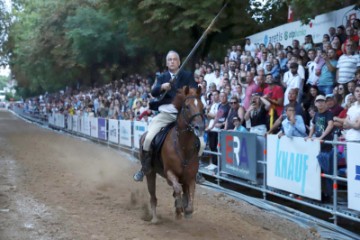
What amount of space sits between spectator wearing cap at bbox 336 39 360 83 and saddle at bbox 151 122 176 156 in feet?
17.5

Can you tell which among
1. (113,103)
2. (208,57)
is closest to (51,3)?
(113,103)

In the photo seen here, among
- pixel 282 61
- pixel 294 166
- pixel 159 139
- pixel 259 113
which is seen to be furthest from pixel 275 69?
pixel 159 139

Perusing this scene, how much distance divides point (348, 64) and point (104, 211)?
6624 mm

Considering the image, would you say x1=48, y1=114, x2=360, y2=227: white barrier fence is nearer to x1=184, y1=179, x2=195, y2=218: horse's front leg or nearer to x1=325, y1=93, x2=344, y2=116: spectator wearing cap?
x1=325, y1=93, x2=344, y2=116: spectator wearing cap

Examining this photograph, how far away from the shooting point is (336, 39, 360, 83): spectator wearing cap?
11.7m

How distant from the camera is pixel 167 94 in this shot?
8.43 metres

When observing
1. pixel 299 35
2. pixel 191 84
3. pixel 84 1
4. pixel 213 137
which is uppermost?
pixel 84 1

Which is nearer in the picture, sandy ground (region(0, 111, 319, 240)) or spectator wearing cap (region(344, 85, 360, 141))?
sandy ground (region(0, 111, 319, 240))

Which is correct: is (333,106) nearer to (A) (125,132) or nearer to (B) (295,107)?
(B) (295,107)

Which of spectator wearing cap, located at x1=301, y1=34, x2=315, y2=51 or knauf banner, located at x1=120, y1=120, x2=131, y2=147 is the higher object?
spectator wearing cap, located at x1=301, y1=34, x2=315, y2=51

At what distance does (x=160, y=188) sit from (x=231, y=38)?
1256cm

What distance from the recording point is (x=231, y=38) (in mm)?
23766

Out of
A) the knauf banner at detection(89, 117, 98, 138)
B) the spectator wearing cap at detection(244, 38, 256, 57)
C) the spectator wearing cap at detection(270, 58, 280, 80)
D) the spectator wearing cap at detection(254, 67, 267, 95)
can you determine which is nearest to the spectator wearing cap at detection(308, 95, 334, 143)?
the spectator wearing cap at detection(254, 67, 267, 95)

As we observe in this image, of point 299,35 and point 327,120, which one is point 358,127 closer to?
point 327,120
